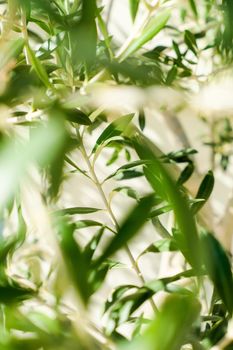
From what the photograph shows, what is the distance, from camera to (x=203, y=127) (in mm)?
2141

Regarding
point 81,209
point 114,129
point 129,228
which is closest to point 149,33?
point 114,129

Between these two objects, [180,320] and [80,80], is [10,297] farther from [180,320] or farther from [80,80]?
[80,80]

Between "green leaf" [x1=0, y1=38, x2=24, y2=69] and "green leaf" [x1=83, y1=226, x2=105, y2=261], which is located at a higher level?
"green leaf" [x1=0, y1=38, x2=24, y2=69]

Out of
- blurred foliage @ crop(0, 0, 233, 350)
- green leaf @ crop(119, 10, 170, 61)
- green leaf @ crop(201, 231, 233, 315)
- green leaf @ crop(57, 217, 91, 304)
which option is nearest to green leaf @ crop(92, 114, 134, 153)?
blurred foliage @ crop(0, 0, 233, 350)

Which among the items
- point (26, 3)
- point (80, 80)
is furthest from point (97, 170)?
point (26, 3)

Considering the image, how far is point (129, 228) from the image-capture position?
0.26 metres

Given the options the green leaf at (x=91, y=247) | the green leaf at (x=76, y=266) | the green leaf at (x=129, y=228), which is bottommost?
the green leaf at (x=91, y=247)

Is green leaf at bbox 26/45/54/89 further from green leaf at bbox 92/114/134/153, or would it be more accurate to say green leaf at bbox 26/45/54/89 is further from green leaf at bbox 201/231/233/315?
green leaf at bbox 201/231/233/315

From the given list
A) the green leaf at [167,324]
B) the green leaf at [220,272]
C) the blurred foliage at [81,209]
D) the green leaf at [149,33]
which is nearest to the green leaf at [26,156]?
the blurred foliage at [81,209]

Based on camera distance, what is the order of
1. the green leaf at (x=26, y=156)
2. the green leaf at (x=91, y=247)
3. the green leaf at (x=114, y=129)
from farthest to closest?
the green leaf at (x=114, y=129), the green leaf at (x=91, y=247), the green leaf at (x=26, y=156)

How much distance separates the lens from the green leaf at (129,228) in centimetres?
25

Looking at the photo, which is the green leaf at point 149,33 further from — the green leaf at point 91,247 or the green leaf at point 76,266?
the green leaf at point 76,266

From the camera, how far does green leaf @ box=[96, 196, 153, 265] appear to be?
0.84 ft

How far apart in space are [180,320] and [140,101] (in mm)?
135
